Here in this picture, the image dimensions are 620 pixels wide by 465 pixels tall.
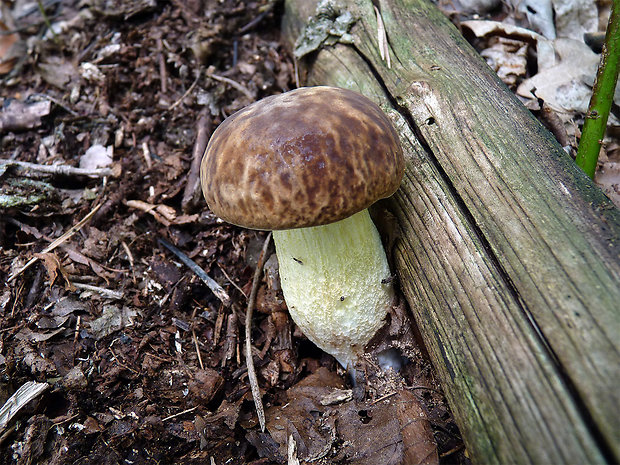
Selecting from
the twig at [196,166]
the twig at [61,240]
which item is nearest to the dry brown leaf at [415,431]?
the twig at [196,166]

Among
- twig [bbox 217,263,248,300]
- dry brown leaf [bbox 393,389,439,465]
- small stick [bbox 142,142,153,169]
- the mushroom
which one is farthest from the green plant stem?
small stick [bbox 142,142,153,169]

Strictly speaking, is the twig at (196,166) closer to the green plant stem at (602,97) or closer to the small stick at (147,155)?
the small stick at (147,155)

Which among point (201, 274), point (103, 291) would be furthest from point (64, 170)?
point (201, 274)

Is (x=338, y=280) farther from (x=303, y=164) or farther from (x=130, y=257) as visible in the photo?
(x=130, y=257)

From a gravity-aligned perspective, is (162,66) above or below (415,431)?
above

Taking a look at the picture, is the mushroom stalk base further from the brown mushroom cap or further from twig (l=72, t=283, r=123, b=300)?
twig (l=72, t=283, r=123, b=300)

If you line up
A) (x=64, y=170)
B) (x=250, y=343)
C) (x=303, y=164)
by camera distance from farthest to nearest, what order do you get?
(x=64, y=170)
(x=250, y=343)
(x=303, y=164)
